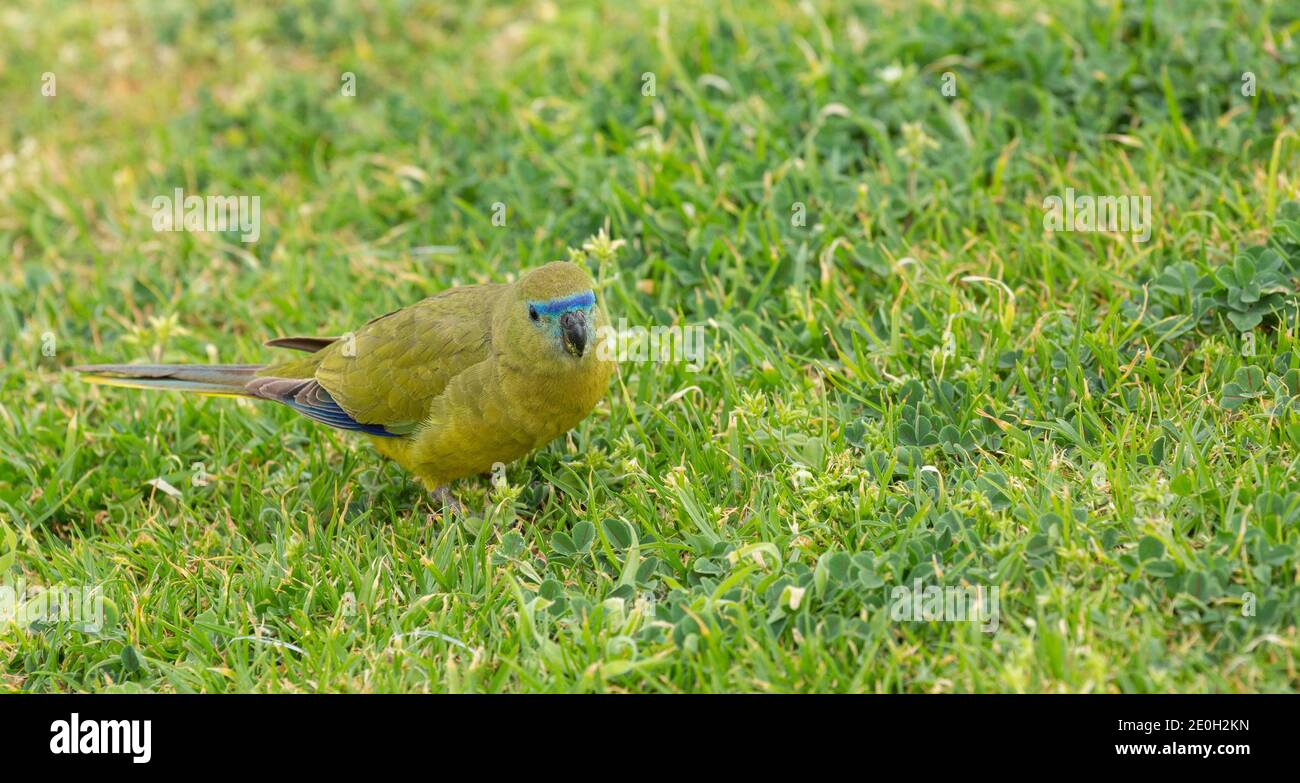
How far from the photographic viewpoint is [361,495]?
15.0 feet

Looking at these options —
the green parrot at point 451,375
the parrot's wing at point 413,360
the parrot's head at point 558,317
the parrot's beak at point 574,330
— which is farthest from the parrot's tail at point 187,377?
the parrot's beak at point 574,330

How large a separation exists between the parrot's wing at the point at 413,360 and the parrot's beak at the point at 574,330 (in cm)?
40

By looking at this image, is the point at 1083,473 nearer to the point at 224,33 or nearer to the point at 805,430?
the point at 805,430

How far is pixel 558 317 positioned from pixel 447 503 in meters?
0.84

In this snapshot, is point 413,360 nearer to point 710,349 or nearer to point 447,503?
point 447,503

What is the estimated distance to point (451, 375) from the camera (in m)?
4.33

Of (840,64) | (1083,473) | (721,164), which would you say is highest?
(840,64)

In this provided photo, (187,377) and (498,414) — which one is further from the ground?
(187,377)

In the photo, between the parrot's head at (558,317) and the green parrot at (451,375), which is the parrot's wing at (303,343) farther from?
the parrot's head at (558,317)

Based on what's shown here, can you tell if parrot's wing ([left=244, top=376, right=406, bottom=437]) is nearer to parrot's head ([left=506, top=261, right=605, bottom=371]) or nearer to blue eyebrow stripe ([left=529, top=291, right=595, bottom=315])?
parrot's head ([left=506, top=261, right=605, bottom=371])

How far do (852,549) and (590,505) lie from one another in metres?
0.86

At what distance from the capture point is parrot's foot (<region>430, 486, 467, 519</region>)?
4277 millimetres

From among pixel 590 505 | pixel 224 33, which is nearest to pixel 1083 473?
pixel 590 505

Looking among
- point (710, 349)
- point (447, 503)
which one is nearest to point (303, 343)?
point (447, 503)
